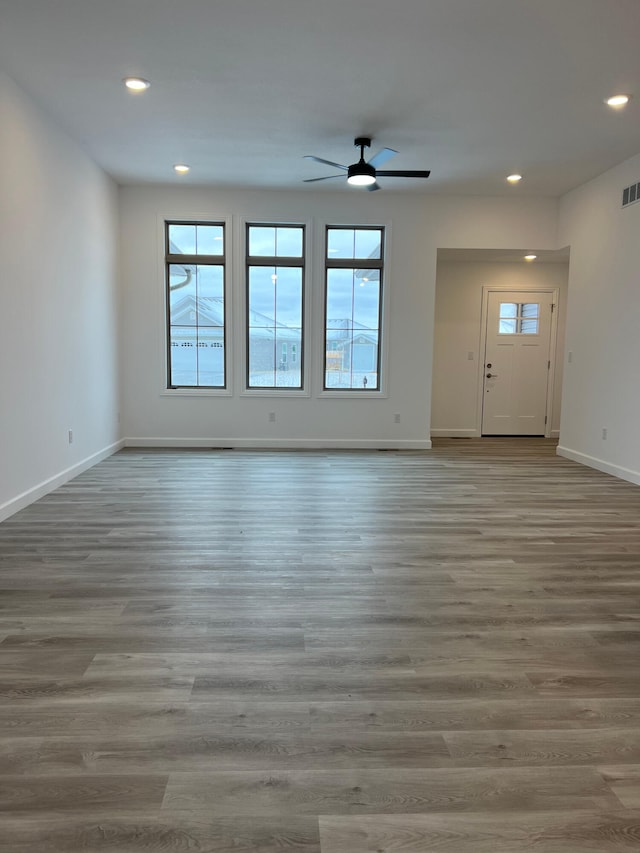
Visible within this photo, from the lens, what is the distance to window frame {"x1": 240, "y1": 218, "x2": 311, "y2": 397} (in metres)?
7.25

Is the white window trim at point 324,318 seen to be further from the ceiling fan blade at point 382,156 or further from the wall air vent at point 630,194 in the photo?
the wall air vent at point 630,194

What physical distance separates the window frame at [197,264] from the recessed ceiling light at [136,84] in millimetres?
2762

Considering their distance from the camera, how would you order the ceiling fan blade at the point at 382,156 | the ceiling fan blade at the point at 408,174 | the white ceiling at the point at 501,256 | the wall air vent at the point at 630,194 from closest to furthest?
the ceiling fan blade at the point at 382,156, the ceiling fan blade at the point at 408,174, the wall air vent at the point at 630,194, the white ceiling at the point at 501,256

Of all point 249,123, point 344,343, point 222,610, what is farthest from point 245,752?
point 344,343

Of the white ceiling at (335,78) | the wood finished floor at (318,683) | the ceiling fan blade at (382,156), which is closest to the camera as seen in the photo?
the wood finished floor at (318,683)

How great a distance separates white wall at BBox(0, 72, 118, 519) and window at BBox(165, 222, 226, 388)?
2.90ft

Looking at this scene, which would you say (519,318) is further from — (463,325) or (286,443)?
(286,443)

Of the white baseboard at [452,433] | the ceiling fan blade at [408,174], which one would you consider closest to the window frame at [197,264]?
the ceiling fan blade at [408,174]

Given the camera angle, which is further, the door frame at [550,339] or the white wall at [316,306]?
the door frame at [550,339]

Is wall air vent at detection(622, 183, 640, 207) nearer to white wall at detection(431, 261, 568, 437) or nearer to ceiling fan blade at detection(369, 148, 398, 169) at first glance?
ceiling fan blade at detection(369, 148, 398, 169)

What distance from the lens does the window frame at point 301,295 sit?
7.25m

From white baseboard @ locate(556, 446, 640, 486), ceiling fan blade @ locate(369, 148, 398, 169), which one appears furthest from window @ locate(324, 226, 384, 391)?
white baseboard @ locate(556, 446, 640, 486)

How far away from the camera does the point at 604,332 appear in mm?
6258

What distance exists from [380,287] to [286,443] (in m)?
2.36
